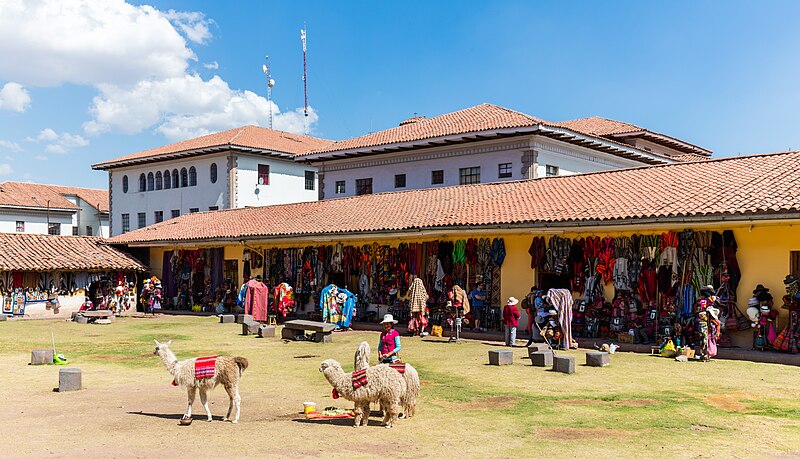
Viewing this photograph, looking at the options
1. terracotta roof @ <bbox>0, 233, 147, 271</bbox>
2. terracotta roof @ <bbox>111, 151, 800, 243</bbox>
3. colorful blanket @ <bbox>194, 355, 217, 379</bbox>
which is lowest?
colorful blanket @ <bbox>194, 355, 217, 379</bbox>

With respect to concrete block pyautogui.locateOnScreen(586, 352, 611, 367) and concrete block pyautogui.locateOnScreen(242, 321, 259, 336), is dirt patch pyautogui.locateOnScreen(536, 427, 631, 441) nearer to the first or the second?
concrete block pyautogui.locateOnScreen(586, 352, 611, 367)

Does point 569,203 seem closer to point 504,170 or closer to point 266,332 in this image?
point 266,332

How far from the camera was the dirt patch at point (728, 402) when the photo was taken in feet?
34.5

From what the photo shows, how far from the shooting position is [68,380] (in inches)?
482

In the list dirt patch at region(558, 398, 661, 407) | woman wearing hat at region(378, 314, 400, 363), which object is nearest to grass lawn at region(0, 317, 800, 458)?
dirt patch at region(558, 398, 661, 407)

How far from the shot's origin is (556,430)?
920 cm

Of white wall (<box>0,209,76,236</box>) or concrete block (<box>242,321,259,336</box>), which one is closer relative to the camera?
concrete block (<box>242,321,259,336</box>)

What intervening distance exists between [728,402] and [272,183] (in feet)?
125

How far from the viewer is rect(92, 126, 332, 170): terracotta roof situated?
44.8 metres

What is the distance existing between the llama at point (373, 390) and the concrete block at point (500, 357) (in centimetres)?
579

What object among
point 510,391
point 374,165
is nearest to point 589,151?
point 374,165

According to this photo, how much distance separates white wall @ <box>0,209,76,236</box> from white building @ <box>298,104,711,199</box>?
99.8 ft

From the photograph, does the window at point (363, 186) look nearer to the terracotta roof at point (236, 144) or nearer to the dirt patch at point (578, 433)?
the terracotta roof at point (236, 144)

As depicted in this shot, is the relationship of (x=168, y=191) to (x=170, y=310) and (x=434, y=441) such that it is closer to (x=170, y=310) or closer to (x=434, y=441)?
(x=170, y=310)
